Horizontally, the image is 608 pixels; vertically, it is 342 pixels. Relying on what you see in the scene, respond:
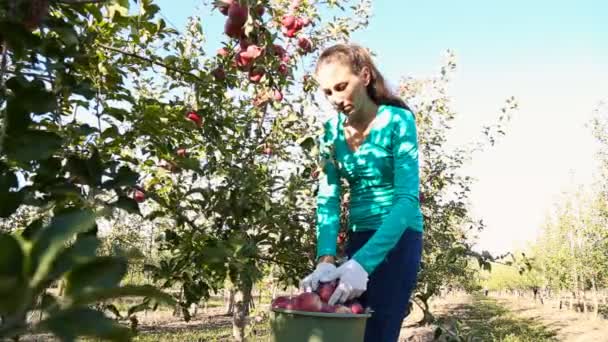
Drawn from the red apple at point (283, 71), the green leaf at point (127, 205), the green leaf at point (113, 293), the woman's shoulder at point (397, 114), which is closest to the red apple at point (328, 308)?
the green leaf at point (127, 205)

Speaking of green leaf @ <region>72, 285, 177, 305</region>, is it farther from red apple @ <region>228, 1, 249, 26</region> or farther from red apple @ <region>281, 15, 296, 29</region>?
red apple @ <region>281, 15, 296, 29</region>

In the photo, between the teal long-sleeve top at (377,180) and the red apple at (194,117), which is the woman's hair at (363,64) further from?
the red apple at (194,117)

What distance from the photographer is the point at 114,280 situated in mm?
306

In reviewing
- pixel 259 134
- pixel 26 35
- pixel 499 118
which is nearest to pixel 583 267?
pixel 499 118

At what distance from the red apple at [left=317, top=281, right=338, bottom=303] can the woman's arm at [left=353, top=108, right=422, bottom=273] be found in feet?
0.31

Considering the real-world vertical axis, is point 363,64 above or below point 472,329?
above

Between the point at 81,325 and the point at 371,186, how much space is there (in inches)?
60.4

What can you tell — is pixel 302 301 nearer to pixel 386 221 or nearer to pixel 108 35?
pixel 386 221

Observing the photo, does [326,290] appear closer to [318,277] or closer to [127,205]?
[318,277]

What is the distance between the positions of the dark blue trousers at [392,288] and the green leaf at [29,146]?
3.58ft

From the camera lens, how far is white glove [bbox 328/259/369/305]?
4.68 ft

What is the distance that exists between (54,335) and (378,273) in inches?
58.1

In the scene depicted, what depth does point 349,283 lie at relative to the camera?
4.71 ft

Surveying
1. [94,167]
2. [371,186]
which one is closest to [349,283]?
[371,186]
